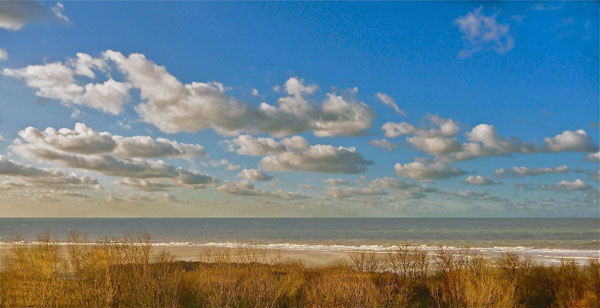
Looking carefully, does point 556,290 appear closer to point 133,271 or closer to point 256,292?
point 256,292

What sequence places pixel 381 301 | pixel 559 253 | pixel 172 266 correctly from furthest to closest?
pixel 559 253 < pixel 172 266 < pixel 381 301

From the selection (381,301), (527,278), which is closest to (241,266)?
(381,301)

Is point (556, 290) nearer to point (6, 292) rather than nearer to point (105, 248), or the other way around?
point (105, 248)

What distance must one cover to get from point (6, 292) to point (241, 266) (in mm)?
15089

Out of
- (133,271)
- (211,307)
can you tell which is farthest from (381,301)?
(133,271)

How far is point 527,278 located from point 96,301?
92.0ft

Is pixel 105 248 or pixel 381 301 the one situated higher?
pixel 105 248

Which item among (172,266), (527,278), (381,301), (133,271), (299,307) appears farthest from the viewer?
(172,266)

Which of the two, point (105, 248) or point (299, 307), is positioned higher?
point (105, 248)

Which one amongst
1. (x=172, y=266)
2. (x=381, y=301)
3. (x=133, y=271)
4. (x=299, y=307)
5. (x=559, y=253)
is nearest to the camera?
(x=381, y=301)

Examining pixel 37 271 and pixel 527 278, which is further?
pixel 527 278

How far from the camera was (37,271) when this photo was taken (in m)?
24.1

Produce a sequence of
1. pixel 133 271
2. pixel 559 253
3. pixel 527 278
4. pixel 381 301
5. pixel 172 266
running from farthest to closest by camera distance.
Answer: pixel 559 253
pixel 172 266
pixel 527 278
pixel 133 271
pixel 381 301

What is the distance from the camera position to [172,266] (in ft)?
102
